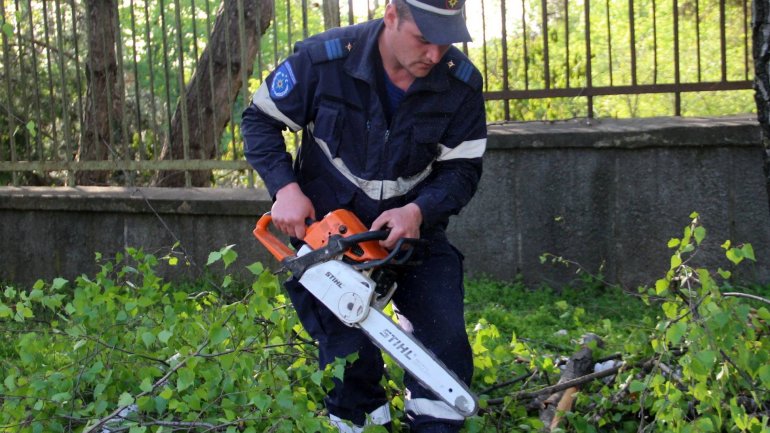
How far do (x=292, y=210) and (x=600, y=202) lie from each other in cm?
289

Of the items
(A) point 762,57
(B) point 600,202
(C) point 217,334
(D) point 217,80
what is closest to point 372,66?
(C) point 217,334

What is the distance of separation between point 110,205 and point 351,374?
3897 millimetres

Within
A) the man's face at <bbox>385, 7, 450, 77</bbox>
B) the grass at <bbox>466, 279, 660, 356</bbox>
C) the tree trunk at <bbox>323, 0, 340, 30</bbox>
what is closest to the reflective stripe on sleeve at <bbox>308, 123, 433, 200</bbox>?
the man's face at <bbox>385, 7, 450, 77</bbox>

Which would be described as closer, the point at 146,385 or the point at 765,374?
the point at 765,374

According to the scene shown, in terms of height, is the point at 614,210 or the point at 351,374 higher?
the point at 614,210

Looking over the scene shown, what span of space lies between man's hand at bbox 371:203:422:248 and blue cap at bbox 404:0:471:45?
22.4 inches

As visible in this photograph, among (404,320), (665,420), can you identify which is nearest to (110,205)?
(404,320)

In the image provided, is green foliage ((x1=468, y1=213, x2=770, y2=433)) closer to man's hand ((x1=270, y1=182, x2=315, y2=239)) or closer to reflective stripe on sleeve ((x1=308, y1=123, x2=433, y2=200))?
reflective stripe on sleeve ((x1=308, y1=123, x2=433, y2=200))

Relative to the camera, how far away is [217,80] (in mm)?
7754

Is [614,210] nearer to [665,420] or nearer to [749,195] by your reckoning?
[749,195]

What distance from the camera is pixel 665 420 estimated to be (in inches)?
143

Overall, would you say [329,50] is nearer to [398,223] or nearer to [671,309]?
[398,223]

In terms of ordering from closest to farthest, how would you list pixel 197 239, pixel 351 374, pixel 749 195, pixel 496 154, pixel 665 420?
pixel 665 420, pixel 351 374, pixel 749 195, pixel 496 154, pixel 197 239

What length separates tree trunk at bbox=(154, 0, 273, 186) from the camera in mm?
7195
